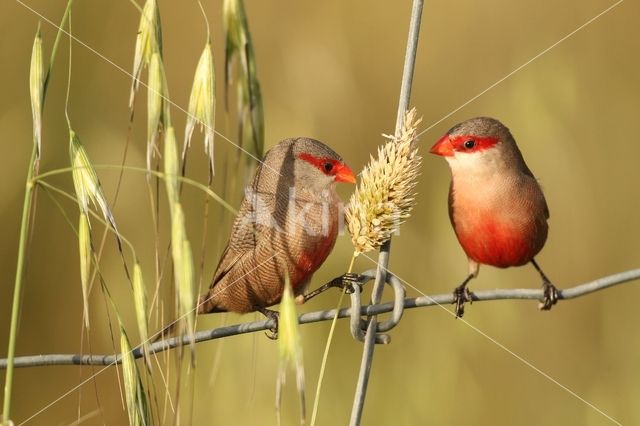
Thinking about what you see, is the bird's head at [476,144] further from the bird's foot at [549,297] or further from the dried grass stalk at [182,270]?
the dried grass stalk at [182,270]

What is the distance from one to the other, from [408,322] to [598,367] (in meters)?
0.60

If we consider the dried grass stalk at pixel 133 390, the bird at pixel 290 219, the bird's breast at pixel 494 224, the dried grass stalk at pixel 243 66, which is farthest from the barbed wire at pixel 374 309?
the bird's breast at pixel 494 224

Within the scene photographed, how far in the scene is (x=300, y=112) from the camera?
2977mm

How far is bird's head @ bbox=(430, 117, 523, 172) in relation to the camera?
1.84m

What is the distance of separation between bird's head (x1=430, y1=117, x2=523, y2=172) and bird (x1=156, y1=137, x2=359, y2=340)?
0.24 meters

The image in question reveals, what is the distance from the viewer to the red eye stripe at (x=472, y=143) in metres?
1.86

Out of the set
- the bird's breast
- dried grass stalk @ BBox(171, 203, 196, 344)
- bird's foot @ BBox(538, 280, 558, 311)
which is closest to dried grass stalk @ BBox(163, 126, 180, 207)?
dried grass stalk @ BBox(171, 203, 196, 344)

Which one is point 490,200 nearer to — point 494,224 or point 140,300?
point 494,224

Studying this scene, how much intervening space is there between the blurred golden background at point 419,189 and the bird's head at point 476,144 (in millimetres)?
622

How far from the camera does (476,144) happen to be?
6.12 ft

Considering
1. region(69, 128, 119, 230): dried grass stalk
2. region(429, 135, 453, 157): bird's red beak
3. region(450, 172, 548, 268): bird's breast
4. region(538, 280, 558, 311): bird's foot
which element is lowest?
region(538, 280, 558, 311): bird's foot

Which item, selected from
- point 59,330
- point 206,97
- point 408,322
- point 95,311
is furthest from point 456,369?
point 206,97

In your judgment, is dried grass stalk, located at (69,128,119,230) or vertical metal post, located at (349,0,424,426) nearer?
vertical metal post, located at (349,0,424,426)

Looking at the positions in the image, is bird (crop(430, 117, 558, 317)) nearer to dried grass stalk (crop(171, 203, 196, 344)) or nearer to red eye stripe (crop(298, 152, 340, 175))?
red eye stripe (crop(298, 152, 340, 175))
